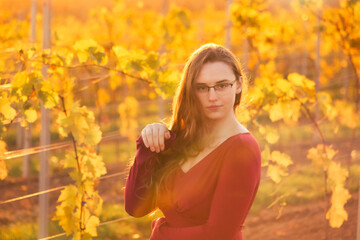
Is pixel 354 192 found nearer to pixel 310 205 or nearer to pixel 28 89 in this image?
pixel 310 205

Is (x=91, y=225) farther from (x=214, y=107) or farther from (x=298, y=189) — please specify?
(x=298, y=189)

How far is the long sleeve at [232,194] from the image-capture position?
144cm

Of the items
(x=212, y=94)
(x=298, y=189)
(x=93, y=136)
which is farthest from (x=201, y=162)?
(x=298, y=189)

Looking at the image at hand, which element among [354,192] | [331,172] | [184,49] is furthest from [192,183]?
[184,49]

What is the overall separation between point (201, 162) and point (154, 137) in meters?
0.16

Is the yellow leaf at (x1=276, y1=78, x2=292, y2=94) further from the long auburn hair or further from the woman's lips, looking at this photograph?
the woman's lips

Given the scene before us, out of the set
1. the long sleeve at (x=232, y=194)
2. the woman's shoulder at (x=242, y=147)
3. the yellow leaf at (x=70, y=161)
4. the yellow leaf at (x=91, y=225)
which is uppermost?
the woman's shoulder at (x=242, y=147)

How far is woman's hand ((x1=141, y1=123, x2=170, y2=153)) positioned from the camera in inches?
62.7

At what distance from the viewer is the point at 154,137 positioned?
1594 millimetres

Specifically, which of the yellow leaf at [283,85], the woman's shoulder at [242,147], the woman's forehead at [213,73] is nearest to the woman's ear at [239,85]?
the woman's forehead at [213,73]

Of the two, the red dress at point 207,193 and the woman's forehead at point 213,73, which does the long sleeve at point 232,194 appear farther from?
the woman's forehead at point 213,73

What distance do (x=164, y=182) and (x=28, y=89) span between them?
1.19 metres

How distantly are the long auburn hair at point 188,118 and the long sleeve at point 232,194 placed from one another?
0.17m

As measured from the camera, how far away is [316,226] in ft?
13.7
